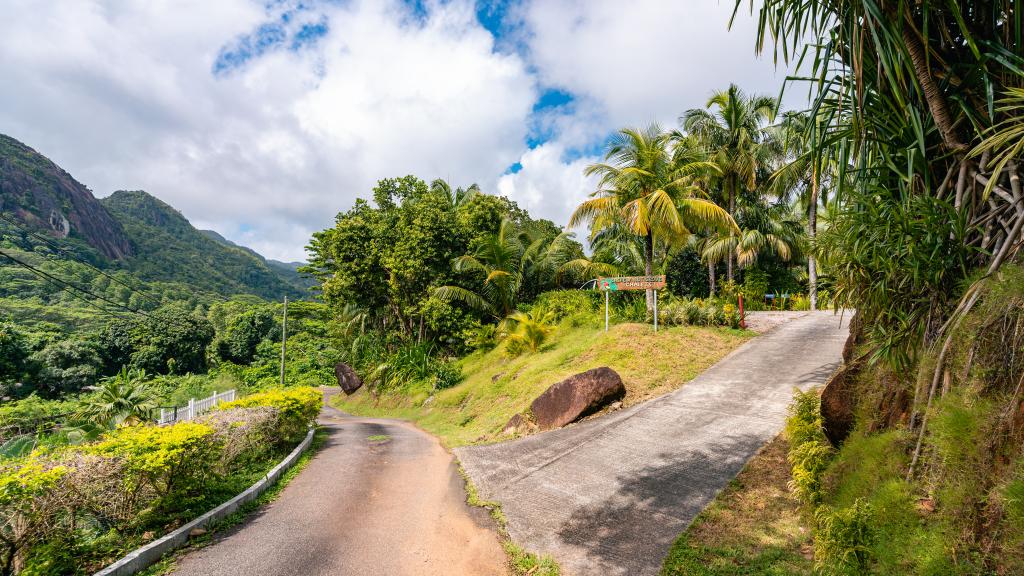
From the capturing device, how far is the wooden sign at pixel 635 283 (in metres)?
12.4

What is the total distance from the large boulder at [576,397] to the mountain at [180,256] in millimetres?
88398

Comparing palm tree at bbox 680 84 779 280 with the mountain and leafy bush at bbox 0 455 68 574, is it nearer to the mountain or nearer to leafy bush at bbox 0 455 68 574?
leafy bush at bbox 0 455 68 574

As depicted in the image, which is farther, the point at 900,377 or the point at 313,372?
the point at 313,372

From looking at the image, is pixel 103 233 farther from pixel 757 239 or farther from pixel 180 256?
pixel 757 239

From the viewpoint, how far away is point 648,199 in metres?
13.1

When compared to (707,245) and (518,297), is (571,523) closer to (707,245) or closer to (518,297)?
(518,297)

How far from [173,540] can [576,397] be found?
256 inches

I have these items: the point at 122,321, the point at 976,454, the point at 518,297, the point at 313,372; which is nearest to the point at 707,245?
the point at 518,297

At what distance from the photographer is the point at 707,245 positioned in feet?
69.9

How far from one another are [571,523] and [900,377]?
3522 millimetres

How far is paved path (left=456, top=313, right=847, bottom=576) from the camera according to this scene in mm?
4621

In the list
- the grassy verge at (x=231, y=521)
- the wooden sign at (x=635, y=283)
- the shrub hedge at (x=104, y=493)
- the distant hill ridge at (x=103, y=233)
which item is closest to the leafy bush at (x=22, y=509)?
the shrub hedge at (x=104, y=493)

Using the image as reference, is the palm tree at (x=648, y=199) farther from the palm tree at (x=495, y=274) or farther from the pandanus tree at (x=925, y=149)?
the pandanus tree at (x=925, y=149)

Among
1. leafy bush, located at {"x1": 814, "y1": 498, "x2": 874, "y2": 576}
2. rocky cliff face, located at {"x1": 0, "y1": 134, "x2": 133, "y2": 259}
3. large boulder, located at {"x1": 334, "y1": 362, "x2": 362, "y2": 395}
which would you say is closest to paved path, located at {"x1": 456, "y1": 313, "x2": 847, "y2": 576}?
leafy bush, located at {"x1": 814, "y1": 498, "x2": 874, "y2": 576}
